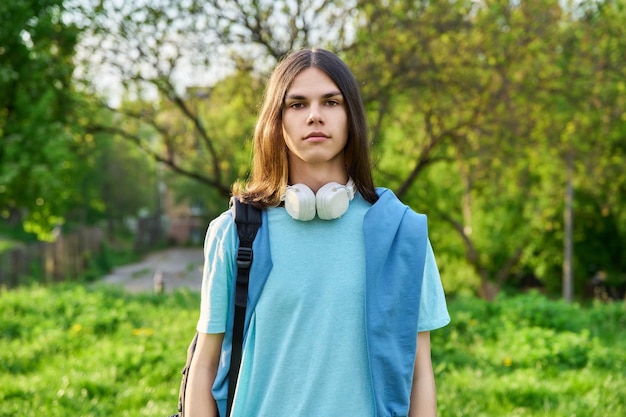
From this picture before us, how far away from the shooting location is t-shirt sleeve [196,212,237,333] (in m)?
1.78

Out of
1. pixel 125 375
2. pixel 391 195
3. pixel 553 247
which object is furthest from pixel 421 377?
pixel 553 247

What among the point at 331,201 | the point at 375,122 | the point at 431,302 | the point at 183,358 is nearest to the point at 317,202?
the point at 331,201

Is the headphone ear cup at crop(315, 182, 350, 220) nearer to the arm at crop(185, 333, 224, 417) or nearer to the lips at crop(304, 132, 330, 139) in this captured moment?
the lips at crop(304, 132, 330, 139)

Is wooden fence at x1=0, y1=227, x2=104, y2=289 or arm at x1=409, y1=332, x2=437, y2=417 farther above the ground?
arm at x1=409, y1=332, x2=437, y2=417

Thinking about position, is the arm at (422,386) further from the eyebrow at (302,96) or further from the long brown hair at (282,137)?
the eyebrow at (302,96)

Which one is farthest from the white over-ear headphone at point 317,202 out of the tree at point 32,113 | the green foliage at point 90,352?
the tree at point 32,113

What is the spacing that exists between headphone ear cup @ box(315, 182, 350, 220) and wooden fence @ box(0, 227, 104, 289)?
13117mm

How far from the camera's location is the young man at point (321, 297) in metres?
1.74

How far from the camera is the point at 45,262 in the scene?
56.0ft

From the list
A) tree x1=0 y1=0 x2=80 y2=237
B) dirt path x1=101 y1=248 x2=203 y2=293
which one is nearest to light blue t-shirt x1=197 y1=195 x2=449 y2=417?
tree x1=0 y1=0 x2=80 y2=237

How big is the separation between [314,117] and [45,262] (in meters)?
16.9

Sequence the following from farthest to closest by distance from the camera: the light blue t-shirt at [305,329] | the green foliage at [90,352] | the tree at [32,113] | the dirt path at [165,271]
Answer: the dirt path at [165,271] → the tree at [32,113] → the green foliage at [90,352] → the light blue t-shirt at [305,329]

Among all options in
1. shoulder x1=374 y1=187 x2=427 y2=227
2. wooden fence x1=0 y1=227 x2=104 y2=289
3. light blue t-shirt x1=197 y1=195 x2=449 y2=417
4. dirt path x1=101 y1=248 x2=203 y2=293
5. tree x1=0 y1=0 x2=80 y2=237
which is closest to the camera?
light blue t-shirt x1=197 y1=195 x2=449 y2=417

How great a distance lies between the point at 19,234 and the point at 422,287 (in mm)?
36139
